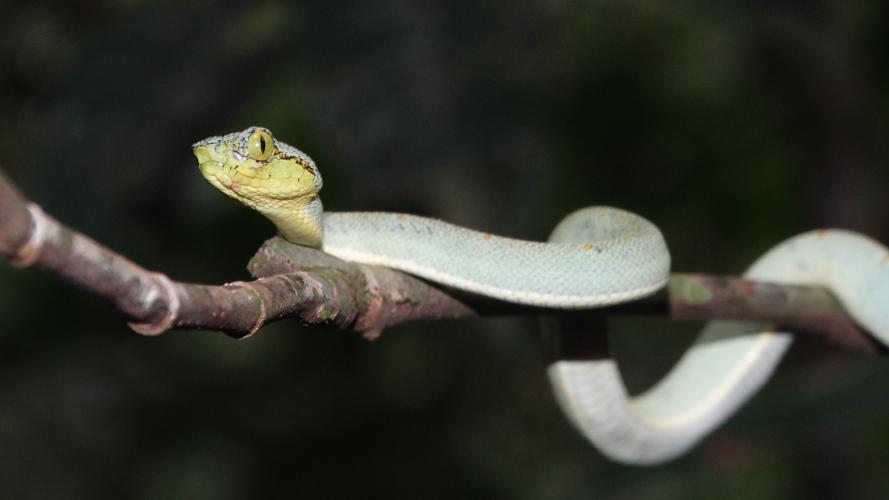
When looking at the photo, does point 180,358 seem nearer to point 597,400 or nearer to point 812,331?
point 597,400

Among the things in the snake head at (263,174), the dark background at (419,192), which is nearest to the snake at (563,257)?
the snake head at (263,174)

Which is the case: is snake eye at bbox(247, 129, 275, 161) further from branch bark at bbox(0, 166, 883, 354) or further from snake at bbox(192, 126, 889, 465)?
branch bark at bbox(0, 166, 883, 354)

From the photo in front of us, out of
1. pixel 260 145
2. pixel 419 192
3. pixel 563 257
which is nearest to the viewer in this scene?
pixel 260 145

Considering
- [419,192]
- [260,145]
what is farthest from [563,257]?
[260,145]

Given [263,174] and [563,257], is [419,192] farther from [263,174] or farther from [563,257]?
[263,174]

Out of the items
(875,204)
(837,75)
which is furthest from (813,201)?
(837,75)

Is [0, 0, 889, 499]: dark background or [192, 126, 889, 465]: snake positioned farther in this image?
[0, 0, 889, 499]: dark background

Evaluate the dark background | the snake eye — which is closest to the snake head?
the snake eye
